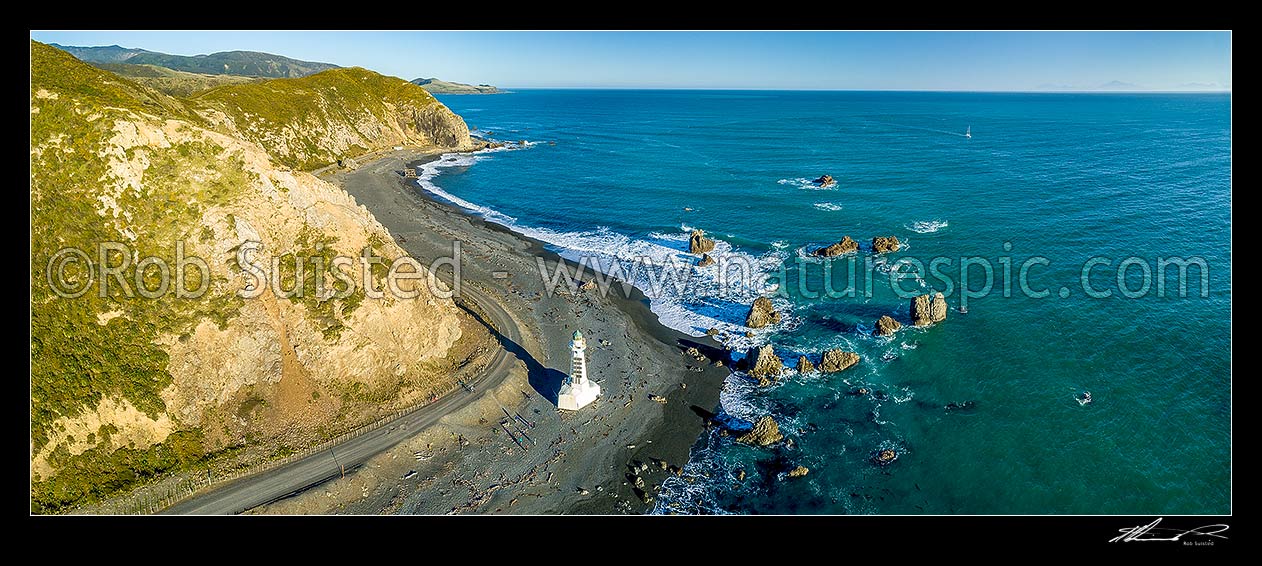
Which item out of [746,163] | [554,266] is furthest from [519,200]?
[746,163]

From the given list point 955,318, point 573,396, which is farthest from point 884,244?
point 573,396

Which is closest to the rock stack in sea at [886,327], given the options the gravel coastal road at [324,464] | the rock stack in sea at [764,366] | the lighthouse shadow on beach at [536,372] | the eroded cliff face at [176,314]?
the rock stack in sea at [764,366]

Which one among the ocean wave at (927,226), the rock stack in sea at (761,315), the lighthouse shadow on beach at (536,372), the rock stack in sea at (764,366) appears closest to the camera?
the lighthouse shadow on beach at (536,372)

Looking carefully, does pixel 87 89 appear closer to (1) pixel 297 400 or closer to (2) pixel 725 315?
(1) pixel 297 400

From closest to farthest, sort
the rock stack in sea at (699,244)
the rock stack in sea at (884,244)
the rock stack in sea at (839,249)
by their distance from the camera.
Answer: the rock stack in sea at (839,249) < the rock stack in sea at (884,244) < the rock stack in sea at (699,244)
